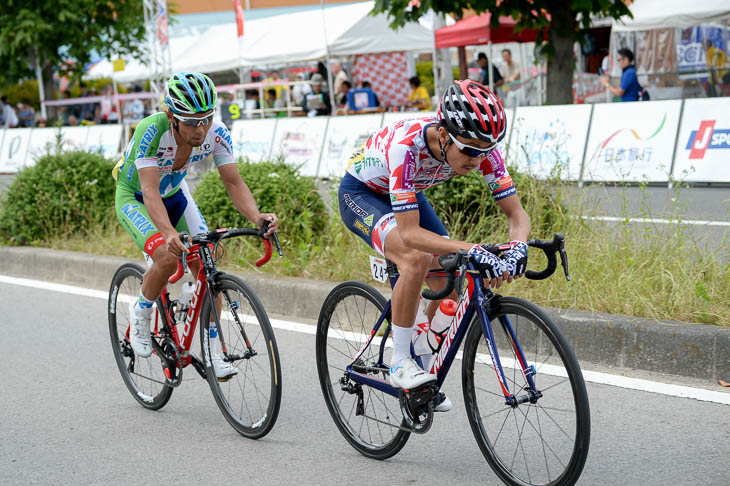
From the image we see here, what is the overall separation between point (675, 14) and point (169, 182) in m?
15.1

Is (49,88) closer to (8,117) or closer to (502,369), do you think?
(8,117)

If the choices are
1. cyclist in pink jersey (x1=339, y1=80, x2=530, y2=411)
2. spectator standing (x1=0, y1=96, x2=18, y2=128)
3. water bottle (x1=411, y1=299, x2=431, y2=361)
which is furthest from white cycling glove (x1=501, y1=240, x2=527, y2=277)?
spectator standing (x1=0, y1=96, x2=18, y2=128)

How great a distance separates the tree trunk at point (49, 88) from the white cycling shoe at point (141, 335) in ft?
94.3

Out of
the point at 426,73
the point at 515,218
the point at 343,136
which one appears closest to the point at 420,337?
the point at 515,218

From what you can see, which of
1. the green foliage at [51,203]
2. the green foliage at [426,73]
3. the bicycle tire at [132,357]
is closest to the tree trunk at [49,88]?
the green foliage at [426,73]

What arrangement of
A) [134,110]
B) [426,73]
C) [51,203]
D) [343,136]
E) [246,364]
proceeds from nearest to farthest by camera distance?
[246,364] < [51,203] < [343,136] < [134,110] < [426,73]

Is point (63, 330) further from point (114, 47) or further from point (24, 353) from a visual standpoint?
point (114, 47)

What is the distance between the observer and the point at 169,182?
17.9 ft

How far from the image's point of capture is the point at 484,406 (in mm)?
4188

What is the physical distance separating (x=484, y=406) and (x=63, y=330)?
15.1 feet

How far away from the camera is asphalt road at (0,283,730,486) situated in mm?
4375

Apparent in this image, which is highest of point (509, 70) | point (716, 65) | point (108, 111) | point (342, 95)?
point (509, 70)

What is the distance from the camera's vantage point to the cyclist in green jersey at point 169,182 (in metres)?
4.92

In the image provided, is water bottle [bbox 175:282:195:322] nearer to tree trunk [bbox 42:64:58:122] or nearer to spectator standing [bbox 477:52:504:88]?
spectator standing [bbox 477:52:504:88]
